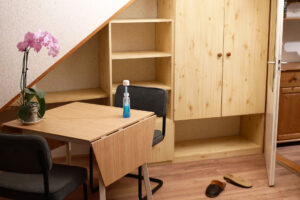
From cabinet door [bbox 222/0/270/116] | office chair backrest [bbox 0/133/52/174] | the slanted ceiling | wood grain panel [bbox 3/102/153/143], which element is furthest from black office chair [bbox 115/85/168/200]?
office chair backrest [bbox 0/133/52/174]

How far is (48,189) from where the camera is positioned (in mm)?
2248

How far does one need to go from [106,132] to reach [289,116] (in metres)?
2.48

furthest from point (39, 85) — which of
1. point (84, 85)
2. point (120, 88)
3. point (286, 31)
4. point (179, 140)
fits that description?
point (286, 31)

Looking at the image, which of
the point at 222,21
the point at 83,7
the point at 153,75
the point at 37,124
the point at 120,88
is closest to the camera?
the point at 37,124

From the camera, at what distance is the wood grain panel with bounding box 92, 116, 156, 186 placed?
98.2 inches

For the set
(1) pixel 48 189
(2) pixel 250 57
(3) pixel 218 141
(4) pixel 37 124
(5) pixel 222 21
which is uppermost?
(5) pixel 222 21

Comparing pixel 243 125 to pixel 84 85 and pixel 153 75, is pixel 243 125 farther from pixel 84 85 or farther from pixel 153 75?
pixel 84 85

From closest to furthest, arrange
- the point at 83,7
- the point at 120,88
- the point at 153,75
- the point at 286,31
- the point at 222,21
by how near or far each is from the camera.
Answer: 1. the point at 83,7
2. the point at 120,88
3. the point at 222,21
4. the point at 153,75
5. the point at 286,31

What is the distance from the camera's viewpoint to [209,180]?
141 inches

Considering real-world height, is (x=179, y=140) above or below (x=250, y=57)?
below

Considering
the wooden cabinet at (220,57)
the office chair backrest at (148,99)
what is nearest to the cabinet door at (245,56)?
the wooden cabinet at (220,57)

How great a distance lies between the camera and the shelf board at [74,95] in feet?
11.8

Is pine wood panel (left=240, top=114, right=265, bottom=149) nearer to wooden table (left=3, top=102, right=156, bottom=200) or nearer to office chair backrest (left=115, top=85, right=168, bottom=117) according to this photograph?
office chair backrest (left=115, top=85, right=168, bottom=117)

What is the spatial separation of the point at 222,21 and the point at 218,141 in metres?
1.33
